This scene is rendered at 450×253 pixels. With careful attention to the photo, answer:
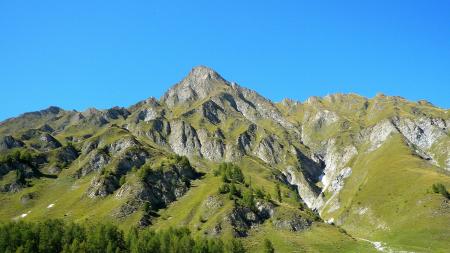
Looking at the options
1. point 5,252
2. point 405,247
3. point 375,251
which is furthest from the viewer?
point 405,247

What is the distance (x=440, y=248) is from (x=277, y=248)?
65.7 meters

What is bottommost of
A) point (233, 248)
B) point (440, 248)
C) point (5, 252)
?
point (440, 248)

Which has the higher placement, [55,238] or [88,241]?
[55,238]

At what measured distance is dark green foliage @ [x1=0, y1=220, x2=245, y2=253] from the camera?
138500 mm

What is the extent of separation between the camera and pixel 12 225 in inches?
5969

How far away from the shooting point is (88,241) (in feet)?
472

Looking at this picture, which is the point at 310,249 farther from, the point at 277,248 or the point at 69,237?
the point at 69,237

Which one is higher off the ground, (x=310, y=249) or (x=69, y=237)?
(x=69, y=237)

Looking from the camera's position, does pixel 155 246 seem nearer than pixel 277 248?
Yes

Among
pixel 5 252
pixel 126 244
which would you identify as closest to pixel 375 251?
pixel 126 244

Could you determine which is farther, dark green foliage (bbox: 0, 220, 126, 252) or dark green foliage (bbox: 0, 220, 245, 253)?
dark green foliage (bbox: 0, 220, 245, 253)

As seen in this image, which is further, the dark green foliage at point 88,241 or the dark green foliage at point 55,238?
the dark green foliage at point 88,241

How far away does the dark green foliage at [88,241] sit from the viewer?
138 metres

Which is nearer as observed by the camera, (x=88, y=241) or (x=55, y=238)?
(x=55, y=238)
